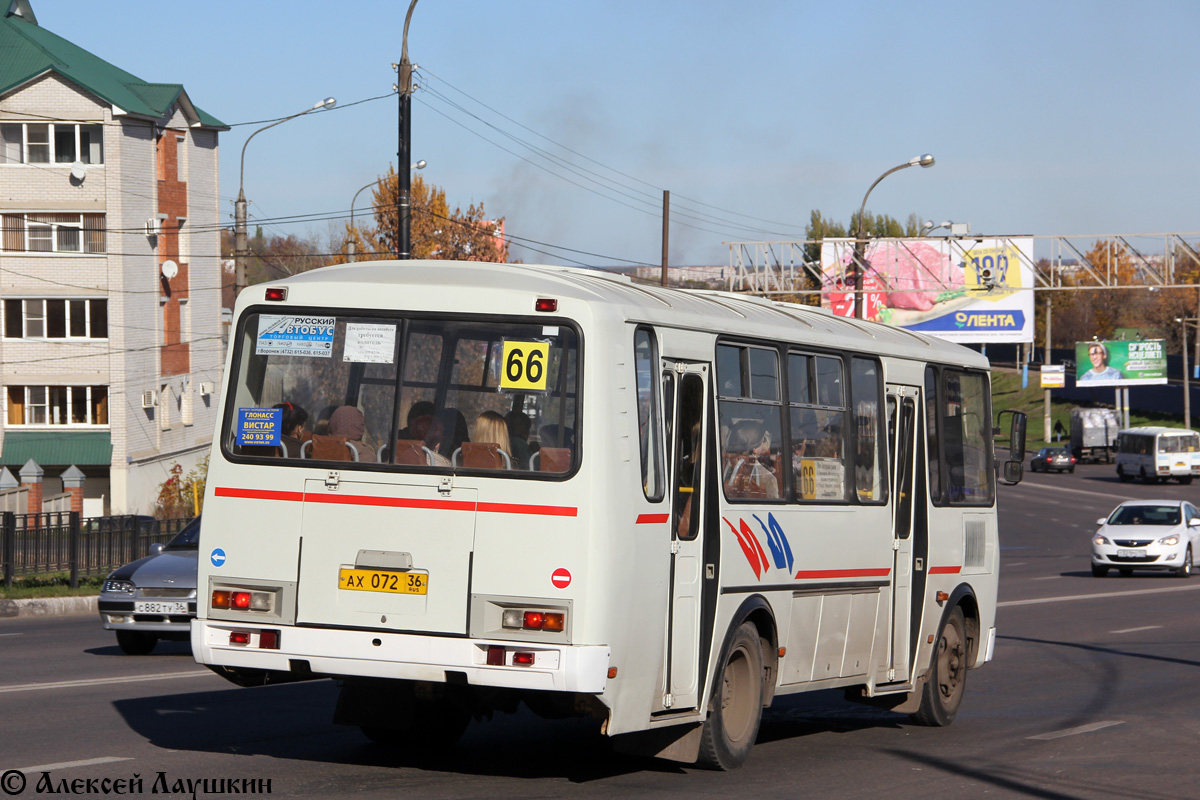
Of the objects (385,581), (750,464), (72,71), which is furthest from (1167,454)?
(385,581)

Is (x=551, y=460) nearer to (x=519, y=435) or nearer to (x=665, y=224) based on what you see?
(x=519, y=435)

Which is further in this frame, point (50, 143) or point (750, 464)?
point (50, 143)

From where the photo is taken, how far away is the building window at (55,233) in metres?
50.2

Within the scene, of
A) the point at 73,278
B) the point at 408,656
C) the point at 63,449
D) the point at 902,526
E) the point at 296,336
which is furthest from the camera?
the point at 73,278

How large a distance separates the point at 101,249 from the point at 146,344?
11.7 ft

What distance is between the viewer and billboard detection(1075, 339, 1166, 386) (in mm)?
94438

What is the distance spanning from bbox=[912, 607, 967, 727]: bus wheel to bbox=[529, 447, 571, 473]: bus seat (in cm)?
531

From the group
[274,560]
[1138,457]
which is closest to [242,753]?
[274,560]

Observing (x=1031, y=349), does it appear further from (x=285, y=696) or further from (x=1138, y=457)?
(x=285, y=696)

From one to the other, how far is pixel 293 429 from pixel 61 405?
4503 centimetres

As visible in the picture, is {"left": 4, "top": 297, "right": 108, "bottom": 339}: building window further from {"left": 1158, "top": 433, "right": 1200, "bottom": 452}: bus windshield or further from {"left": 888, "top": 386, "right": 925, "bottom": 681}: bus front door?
{"left": 1158, "top": 433, "right": 1200, "bottom": 452}: bus windshield

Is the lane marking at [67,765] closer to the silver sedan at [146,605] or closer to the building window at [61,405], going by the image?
the silver sedan at [146,605]

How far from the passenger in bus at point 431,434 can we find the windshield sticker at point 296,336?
677 millimetres

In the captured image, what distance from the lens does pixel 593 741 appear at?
10258mm
